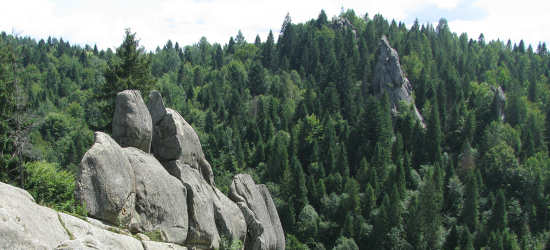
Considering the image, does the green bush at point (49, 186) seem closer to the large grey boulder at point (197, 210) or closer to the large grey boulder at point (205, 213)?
the large grey boulder at point (197, 210)

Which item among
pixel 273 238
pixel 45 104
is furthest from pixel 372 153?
pixel 45 104

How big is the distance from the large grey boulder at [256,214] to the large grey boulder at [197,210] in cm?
333

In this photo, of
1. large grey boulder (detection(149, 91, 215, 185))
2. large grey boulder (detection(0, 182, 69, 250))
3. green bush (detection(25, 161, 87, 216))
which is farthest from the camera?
green bush (detection(25, 161, 87, 216))

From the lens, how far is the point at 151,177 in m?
19.6

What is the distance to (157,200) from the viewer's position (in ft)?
63.3

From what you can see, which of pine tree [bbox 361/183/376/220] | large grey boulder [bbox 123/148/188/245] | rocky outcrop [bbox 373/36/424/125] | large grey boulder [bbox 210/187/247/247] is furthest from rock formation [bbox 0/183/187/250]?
rocky outcrop [bbox 373/36/424/125]

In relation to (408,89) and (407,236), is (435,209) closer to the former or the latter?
(407,236)

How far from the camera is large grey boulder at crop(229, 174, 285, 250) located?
85.7 feet

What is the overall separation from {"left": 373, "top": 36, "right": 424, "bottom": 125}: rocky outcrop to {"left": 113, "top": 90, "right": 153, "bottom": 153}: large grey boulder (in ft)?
353

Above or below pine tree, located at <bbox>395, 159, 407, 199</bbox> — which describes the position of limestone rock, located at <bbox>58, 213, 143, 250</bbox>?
below

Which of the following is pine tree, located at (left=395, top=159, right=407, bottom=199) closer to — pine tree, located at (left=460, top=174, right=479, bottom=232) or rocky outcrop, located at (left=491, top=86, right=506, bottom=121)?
pine tree, located at (left=460, top=174, right=479, bottom=232)

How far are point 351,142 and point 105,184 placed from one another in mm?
93791

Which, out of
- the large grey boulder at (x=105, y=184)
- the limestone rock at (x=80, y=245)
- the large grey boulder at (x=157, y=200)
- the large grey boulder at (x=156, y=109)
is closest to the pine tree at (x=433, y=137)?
the large grey boulder at (x=156, y=109)

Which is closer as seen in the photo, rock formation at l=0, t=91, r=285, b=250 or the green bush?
rock formation at l=0, t=91, r=285, b=250
